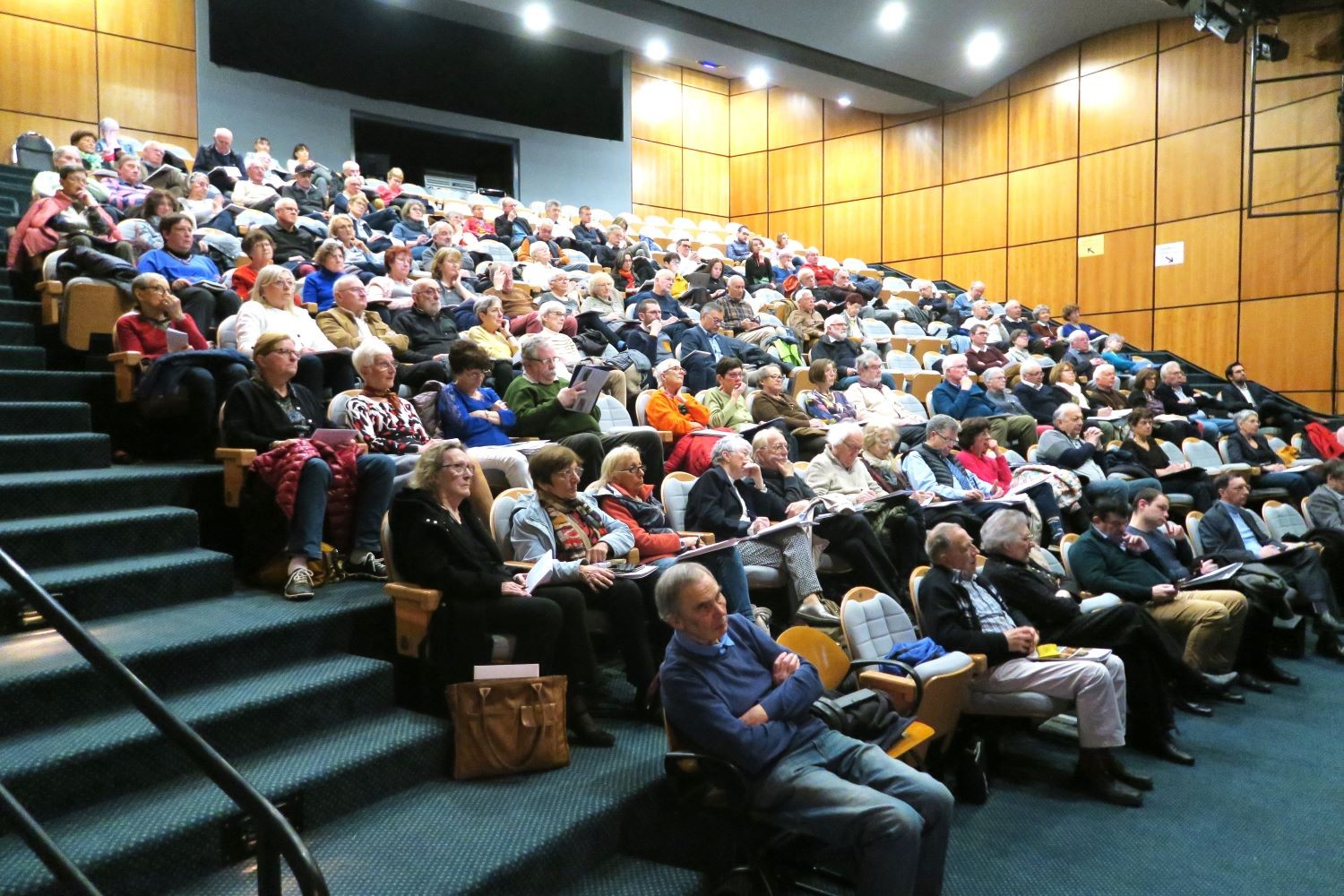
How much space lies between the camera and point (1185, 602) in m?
4.02

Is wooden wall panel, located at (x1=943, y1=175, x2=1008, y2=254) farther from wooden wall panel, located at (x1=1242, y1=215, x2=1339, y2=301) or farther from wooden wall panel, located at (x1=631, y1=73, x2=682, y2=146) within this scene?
wooden wall panel, located at (x1=631, y1=73, x2=682, y2=146)

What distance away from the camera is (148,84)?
31.1ft

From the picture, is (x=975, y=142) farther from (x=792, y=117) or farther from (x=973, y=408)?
(x=973, y=408)

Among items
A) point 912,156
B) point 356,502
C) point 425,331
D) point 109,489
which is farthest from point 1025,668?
point 912,156

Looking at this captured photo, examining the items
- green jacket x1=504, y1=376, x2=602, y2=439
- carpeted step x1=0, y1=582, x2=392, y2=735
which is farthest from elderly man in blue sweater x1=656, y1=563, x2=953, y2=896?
green jacket x1=504, y1=376, x2=602, y2=439

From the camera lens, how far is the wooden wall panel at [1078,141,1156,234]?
10391mm

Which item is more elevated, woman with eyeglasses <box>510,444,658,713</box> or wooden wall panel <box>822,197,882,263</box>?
wooden wall panel <box>822,197,882,263</box>

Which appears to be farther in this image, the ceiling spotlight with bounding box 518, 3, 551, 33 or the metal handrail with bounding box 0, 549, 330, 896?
the ceiling spotlight with bounding box 518, 3, 551, 33

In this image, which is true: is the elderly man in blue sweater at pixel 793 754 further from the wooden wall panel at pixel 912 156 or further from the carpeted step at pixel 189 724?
the wooden wall panel at pixel 912 156

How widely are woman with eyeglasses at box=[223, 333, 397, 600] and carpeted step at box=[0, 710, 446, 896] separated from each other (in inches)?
26.5

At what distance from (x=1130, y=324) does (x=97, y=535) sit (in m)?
10.6

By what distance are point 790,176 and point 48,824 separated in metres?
13.6

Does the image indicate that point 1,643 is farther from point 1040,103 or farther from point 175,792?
point 1040,103

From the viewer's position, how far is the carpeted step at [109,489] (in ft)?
9.16
